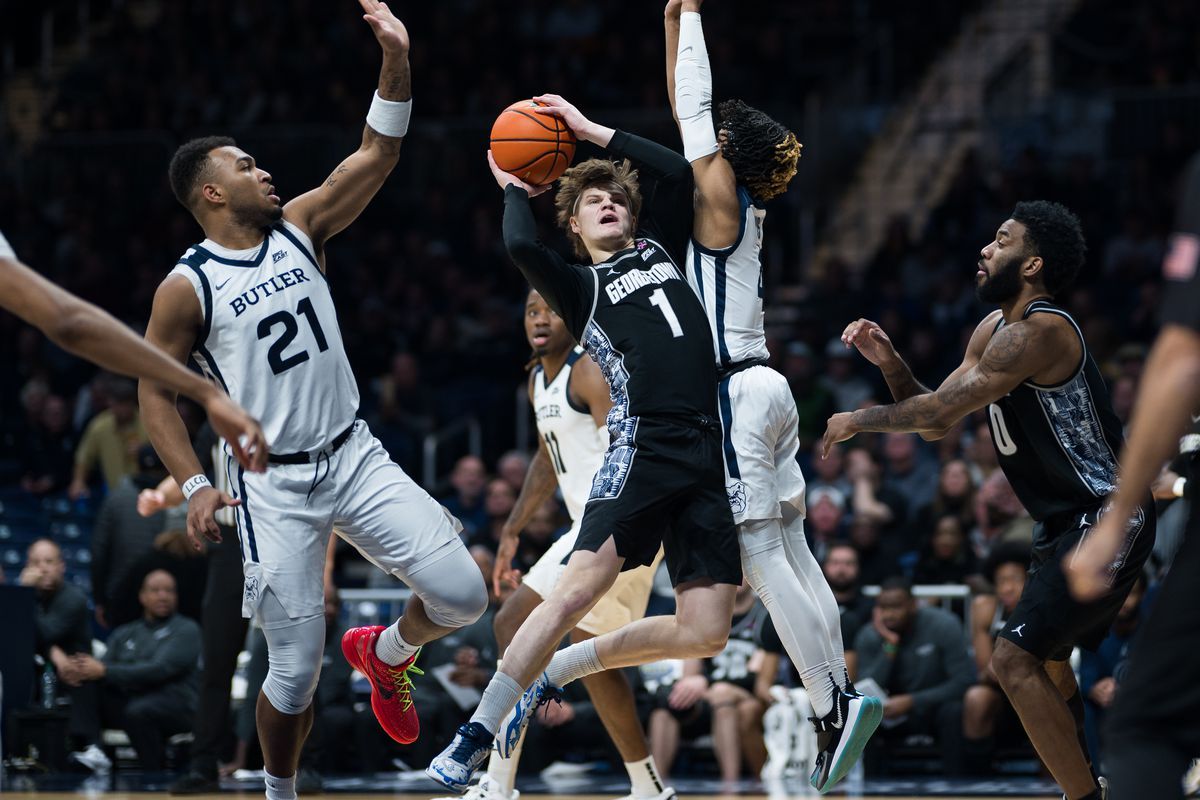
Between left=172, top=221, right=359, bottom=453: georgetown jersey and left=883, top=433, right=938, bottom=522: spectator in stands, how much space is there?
24.0 ft

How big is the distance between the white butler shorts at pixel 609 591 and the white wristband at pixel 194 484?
1.92m

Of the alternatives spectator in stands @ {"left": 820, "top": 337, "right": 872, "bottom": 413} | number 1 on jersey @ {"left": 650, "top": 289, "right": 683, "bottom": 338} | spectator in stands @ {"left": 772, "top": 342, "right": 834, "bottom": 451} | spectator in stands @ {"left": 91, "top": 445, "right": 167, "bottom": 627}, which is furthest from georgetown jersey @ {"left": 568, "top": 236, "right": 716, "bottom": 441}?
spectator in stands @ {"left": 820, "top": 337, "right": 872, "bottom": 413}

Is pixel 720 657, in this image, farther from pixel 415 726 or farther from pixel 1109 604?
pixel 1109 604

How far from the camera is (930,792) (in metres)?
8.34

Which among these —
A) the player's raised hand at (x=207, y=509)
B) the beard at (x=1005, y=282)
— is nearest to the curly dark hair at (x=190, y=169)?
the player's raised hand at (x=207, y=509)

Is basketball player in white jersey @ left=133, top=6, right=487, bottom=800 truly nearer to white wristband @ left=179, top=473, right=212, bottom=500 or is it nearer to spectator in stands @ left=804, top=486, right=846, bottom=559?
white wristband @ left=179, top=473, right=212, bottom=500

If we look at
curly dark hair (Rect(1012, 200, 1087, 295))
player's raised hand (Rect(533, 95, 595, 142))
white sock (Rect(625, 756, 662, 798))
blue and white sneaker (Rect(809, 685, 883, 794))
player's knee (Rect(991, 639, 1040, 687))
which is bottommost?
white sock (Rect(625, 756, 662, 798))

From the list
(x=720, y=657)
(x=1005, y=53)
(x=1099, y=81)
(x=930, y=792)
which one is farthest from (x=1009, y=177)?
(x=930, y=792)

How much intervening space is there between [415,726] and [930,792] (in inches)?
125

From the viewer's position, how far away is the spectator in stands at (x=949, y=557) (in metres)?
10.8

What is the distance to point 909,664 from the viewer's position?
9.89 metres

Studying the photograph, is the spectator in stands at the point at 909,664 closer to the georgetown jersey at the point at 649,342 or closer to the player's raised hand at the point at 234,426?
the georgetown jersey at the point at 649,342

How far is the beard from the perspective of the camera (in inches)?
237

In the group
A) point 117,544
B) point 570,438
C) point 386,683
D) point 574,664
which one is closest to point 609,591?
point 570,438
